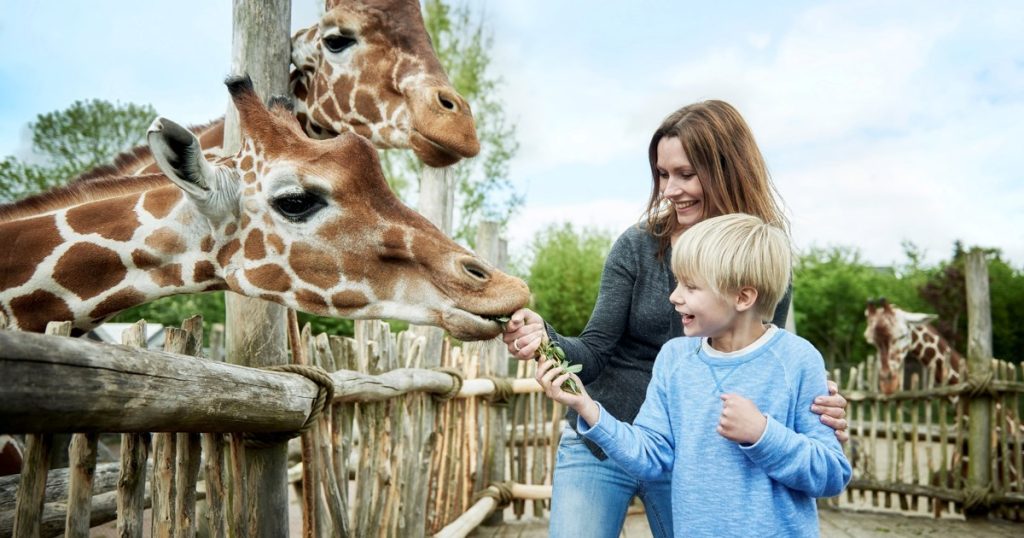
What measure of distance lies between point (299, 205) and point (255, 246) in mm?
191

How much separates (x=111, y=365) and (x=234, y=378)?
514 mm

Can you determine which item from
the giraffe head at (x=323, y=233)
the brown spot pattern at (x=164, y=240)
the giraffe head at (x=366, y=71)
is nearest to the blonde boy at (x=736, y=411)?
the giraffe head at (x=323, y=233)

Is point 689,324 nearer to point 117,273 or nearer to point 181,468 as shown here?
point 181,468

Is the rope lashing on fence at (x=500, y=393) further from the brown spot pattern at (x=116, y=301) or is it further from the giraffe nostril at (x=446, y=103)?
the brown spot pattern at (x=116, y=301)

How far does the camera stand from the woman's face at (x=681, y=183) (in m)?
2.38

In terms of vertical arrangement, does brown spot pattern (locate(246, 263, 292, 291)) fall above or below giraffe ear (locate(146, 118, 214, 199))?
below

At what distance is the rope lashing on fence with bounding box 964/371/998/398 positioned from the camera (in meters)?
6.97

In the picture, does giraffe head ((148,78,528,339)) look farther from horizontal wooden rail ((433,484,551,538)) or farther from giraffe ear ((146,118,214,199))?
horizontal wooden rail ((433,484,551,538))

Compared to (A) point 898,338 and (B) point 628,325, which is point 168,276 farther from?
(A) point 898,338

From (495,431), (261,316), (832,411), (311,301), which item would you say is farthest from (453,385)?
(832,411)

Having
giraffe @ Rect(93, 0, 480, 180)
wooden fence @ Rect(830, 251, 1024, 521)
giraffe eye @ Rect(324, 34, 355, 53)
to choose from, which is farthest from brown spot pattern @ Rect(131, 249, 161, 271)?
wooden fence @ Rect(830, 251, 1024, 521)

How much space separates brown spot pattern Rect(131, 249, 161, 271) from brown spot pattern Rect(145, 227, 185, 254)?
3 cm

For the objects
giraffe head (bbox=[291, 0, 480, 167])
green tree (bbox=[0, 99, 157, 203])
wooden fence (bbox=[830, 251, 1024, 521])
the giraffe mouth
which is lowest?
wooden fence (bbox=[830, 251, 1024, 521])

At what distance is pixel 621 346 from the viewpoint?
8.50 feet
